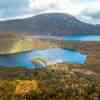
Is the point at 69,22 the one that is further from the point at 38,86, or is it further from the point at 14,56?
the point at 38,86

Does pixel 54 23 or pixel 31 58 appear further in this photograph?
pixel 54 23

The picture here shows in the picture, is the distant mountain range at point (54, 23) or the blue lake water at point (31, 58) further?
the distant mountain range at point (54, 23)

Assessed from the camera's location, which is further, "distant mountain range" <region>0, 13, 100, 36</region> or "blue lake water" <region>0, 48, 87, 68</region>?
"distant mountain range" <region>0, 13, 100, 36</region>

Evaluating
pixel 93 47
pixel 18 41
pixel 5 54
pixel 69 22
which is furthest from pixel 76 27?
pixel 5 54

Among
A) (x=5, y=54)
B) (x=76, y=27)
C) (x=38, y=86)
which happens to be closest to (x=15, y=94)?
(x=38, y=86)

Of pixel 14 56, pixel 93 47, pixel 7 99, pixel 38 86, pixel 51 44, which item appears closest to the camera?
pixel 7 99

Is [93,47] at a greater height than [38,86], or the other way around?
[38,86]

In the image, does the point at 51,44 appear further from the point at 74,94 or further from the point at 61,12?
the point at 61,12

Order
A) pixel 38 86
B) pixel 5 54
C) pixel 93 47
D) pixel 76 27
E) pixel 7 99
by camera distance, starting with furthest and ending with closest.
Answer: pixel 76 27, pixel 93 47, pixel 5 54, pixel 38 86, pixel 7 99

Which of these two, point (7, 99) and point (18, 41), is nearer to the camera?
point (7, 99)
